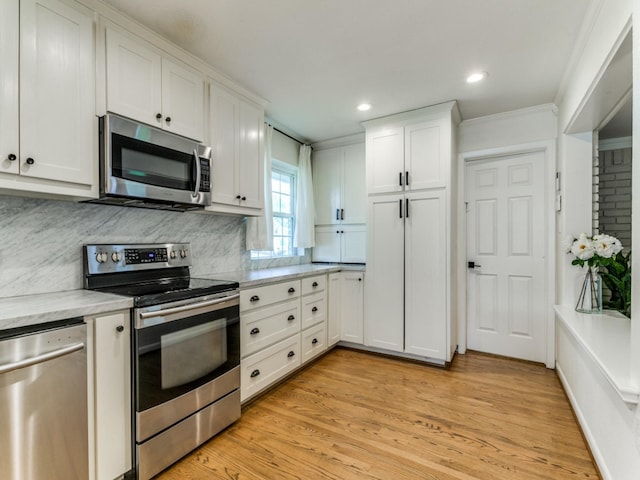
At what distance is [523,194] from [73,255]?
12.4ft

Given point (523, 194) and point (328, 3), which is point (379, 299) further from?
point (328, 3)

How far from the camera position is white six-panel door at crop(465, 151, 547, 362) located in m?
3.10

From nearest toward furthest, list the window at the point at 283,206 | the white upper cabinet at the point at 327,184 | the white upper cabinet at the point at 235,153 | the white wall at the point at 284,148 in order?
the white upper cabinet at the point at 235,153
the white wall at the point at 284,148
the window at the point at 283,206
the white upper cabinet at the point at 327,184

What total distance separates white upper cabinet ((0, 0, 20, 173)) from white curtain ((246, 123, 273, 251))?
1.74 meters

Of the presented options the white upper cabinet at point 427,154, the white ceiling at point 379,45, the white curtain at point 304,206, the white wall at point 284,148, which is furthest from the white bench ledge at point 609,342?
the white wall at point 284,148

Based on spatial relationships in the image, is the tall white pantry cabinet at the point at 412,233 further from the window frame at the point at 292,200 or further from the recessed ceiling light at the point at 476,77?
the window frame at the point at 292,200

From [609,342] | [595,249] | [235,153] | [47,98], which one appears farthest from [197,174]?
[595,249]

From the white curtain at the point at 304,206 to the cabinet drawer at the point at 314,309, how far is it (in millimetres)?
822

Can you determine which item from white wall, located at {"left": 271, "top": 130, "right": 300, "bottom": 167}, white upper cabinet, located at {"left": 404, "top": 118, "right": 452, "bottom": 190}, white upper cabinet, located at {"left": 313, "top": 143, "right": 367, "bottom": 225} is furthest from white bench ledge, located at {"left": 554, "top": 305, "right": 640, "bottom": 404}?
white wall, located at {"left": 271, "top": 130, "right": 300, "bottom": 167}

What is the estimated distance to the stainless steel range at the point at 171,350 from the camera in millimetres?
1554

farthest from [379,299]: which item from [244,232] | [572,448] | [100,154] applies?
[100,154]

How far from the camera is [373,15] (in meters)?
1.77

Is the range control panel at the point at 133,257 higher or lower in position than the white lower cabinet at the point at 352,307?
higher

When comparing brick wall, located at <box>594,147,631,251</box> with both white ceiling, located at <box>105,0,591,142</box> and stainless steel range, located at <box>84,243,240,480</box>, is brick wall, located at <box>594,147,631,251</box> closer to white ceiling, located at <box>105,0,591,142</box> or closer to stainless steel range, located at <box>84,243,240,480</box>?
white ceiling, located at <box>105,0,591,142</box>
